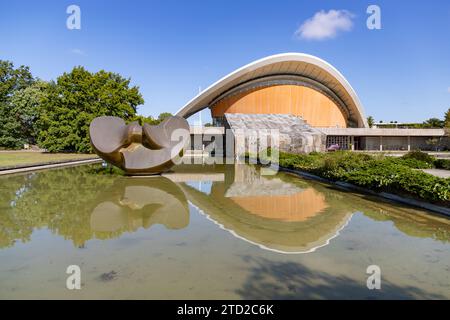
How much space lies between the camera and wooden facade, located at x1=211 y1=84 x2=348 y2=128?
131 ft

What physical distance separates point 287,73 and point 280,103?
13.8 ft

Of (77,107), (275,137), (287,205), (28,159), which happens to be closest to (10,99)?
(77,107)

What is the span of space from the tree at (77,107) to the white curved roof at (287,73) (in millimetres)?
11340

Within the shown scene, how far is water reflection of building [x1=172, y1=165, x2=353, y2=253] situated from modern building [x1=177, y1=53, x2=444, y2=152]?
22.9 meters

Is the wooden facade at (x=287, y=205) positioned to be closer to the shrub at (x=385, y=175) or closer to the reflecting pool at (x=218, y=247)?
the reflecting pool at (x=218, y=247)

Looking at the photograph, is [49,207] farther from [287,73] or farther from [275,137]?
[287,73]

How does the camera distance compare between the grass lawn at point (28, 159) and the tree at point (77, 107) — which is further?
the tree at point (77, 107)

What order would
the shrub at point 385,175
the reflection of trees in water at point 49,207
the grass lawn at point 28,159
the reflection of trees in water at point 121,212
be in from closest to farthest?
1. the reflection of trees in water at point 49,207
2. the reflection of trees in water at point 121,212
3. the shrub at point 385,175
4. the grass lawn at point 28,159

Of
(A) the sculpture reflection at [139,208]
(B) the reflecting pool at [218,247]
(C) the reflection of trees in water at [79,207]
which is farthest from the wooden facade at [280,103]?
(B) the reflecting pool at [218,247]

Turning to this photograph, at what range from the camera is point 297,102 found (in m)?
40.8

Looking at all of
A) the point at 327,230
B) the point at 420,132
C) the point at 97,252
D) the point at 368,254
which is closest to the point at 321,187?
the point at 327,230

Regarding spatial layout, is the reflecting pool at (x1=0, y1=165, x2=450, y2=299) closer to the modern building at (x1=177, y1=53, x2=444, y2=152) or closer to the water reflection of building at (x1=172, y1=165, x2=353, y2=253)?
the water reflection of building at (x1=172, y1=165, x2=353, y2=253)

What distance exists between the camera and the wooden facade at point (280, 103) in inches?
1577

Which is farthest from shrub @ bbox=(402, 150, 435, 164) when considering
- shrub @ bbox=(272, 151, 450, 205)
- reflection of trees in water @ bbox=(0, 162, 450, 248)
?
reflection of trees in water @ bbox=(0, 162, 450, 248)
